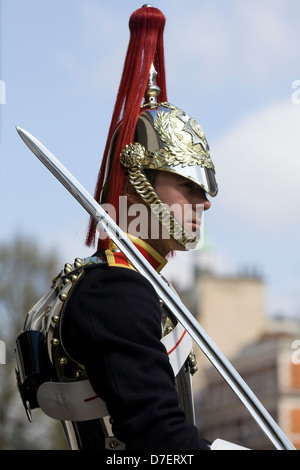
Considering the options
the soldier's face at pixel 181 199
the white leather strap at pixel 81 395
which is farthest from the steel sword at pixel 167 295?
the soldier's face at pixel 181 199

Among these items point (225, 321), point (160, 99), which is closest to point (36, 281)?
point (160, 99)

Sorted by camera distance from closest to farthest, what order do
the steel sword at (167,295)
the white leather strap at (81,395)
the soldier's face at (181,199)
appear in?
the steel sword at (167,295), the white leather strap at (81,395), the soldier's face at (181,199)

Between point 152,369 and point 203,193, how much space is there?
0.85 meters

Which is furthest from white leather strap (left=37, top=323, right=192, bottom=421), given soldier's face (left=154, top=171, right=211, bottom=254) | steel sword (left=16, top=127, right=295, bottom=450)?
soldier's face (left=154, top=171, right=211, bottom=254)

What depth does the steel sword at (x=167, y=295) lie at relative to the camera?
3168 mm

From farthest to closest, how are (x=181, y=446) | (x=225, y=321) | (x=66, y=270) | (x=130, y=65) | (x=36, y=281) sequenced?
(x=225, y=321) → (x=36, y=281) → (x=130, y=65) → (x=66, y=270) → (x=181, y=446)

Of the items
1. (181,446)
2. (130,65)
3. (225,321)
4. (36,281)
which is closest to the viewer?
(181,446)

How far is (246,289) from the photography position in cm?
6309

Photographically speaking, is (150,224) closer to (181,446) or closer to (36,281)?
(181,446)

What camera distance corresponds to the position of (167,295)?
10.8 ft

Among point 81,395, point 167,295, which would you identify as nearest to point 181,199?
point 167,295

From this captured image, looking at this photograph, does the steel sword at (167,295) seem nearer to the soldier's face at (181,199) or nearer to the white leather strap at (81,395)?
the white leather strap at (81,395)

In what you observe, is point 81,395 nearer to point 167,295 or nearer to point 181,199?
point 167,295

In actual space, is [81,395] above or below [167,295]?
below
